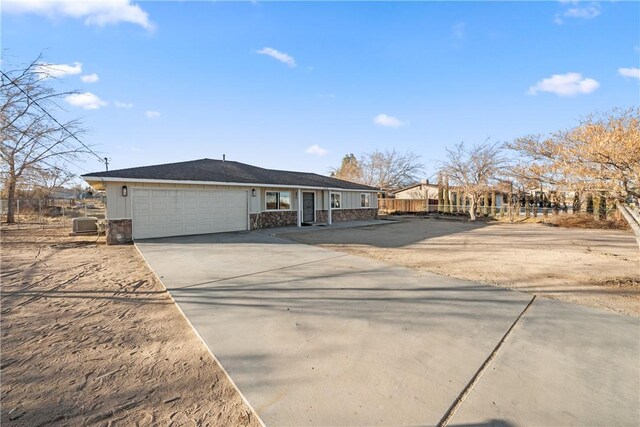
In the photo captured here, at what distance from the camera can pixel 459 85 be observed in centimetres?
1342

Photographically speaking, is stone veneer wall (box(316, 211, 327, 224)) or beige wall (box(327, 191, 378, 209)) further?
beige wall (box(327, 191, 378, 209))

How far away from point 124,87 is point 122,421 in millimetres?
11526

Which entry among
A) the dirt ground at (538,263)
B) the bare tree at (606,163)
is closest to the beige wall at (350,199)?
the dirt ground at (538,263)

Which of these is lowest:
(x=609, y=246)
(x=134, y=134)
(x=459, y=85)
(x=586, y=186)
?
(x=609, y=246)

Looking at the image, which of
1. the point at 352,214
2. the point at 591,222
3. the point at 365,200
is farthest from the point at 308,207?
the point at 591,222

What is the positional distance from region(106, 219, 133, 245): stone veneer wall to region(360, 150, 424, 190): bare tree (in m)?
30.1

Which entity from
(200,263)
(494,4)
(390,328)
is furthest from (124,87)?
(494,4)

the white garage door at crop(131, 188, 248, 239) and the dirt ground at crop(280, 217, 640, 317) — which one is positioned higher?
the white garage door at crop(131, 188, 248, 239)

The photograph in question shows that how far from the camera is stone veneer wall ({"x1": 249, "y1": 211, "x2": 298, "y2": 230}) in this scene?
14141 mm

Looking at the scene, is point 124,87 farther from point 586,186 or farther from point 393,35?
point 586,186

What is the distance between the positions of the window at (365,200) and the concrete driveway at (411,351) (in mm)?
15891

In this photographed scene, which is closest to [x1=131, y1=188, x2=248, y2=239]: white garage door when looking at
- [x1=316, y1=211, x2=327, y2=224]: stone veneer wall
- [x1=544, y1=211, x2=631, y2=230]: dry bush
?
[x1=316, y1=211, x2=327, y2=224]: stone veneer wall

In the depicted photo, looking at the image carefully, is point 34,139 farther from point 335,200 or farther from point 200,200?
point 335,200

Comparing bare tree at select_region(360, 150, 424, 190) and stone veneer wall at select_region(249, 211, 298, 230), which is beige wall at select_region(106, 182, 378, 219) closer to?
stone veneer wall at select_region(249, 211, 298, 230)
